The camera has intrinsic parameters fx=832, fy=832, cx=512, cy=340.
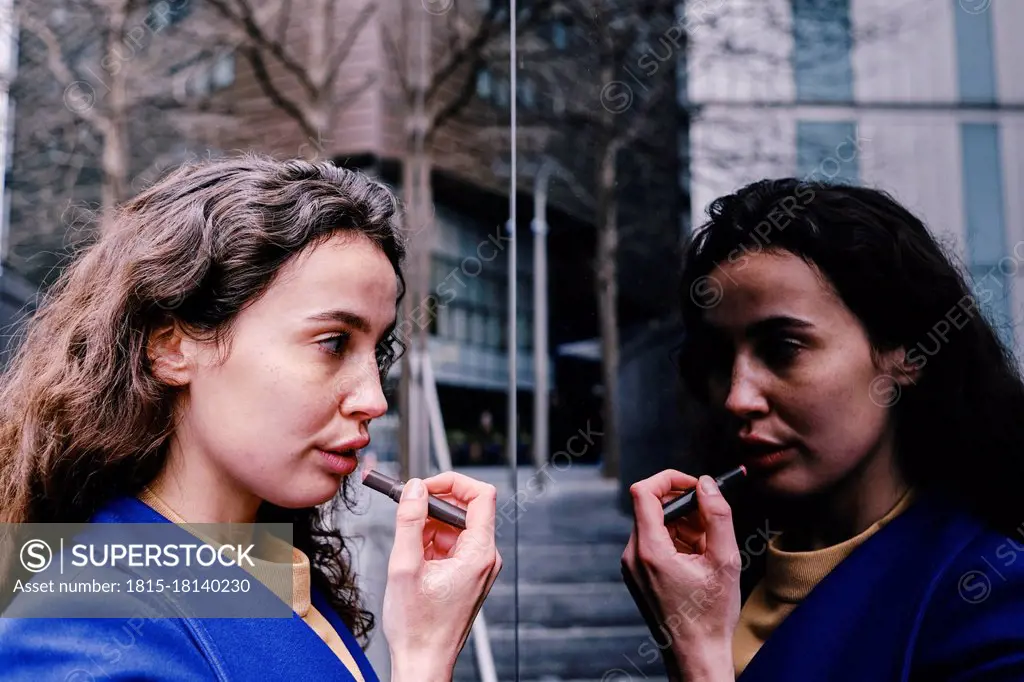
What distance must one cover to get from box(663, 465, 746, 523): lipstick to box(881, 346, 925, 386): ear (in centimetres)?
23

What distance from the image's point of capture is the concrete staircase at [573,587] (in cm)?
141

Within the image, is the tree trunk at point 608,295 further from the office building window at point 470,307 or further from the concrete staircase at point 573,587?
the office building window at point 470,307

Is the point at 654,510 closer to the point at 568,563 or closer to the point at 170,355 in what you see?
the point at 568,563

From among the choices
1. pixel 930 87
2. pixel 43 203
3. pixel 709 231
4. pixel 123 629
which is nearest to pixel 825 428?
pixel 709 231

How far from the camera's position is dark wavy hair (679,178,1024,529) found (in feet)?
3.56

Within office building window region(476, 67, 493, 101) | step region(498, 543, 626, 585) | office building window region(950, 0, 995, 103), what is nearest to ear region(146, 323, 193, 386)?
step region(498, 543, 626, 585)

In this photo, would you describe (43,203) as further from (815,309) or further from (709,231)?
(815,309)

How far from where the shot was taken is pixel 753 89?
1.32m

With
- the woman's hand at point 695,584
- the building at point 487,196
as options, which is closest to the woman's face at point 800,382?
the woman's hand at point 695,584

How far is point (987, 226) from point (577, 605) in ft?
3.00

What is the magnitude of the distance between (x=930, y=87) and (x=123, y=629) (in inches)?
50.4

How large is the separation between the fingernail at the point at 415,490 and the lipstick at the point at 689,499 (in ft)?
1.14

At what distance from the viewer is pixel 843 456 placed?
1.10m

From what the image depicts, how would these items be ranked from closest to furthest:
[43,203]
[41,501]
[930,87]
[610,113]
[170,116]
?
[41,501] → [930,87] → [610,113] → [43,203] → [170,116]
